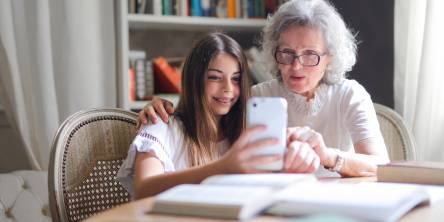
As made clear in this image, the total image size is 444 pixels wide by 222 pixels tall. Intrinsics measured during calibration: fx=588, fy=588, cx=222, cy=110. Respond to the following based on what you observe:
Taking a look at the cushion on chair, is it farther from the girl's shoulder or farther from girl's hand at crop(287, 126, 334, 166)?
girl's hand at crop(287, 126, 334, 166)

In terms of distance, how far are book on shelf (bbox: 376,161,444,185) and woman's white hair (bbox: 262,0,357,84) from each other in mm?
461

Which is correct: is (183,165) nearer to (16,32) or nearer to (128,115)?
(128,115)

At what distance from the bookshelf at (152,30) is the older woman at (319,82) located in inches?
33.1

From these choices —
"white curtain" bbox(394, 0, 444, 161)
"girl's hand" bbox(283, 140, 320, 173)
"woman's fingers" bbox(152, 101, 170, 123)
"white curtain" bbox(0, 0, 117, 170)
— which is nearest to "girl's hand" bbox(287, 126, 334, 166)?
"girl's hand" bbox(283, 140, 320, 173)

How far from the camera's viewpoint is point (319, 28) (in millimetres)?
1604

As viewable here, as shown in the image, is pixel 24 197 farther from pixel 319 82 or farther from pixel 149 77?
pixel 319 82

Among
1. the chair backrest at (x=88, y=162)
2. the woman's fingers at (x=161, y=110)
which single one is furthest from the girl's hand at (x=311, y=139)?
the chair backrest at (x=88, y=162)

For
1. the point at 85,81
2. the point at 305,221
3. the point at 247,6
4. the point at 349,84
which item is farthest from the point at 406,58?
the point at 305,221

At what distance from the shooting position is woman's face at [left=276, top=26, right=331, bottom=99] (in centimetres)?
158

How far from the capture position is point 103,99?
235 centimetres

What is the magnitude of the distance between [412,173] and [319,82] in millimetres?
529

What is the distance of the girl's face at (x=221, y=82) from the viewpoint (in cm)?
146

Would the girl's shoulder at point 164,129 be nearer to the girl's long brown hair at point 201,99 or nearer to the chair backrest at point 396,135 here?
the girl's long brown hair at point 201,99

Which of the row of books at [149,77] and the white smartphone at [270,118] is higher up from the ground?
the white smartphone at [270,118]
